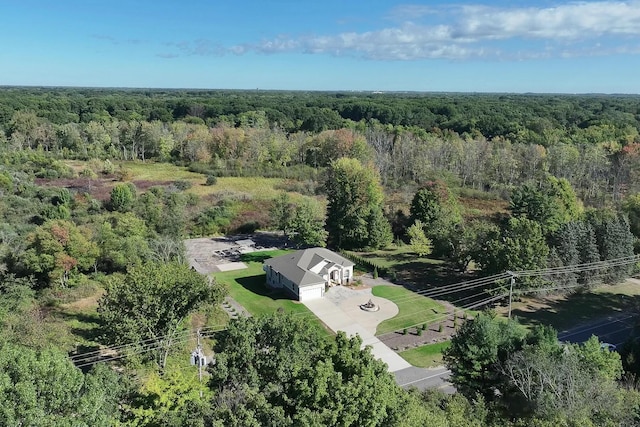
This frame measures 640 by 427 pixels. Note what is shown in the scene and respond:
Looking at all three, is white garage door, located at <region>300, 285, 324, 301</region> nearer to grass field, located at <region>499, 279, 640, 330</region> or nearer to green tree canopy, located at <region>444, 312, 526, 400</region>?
grass field, located at <region>499, 279, 640, 330</region>

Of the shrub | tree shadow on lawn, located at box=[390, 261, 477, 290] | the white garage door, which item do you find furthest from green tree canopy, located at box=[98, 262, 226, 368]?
the shrub

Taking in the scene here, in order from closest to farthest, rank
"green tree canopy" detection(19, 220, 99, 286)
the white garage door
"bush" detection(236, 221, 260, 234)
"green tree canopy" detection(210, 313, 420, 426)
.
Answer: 1. "green tree canopy" detection(210, 313, 420, 426)
2. "green tree canopy" detection(19, 220, 99, 286)
3. the white garage door
4. "bush" detection(236, 221, 260, 234)

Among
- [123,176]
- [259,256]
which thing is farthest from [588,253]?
[123,176]

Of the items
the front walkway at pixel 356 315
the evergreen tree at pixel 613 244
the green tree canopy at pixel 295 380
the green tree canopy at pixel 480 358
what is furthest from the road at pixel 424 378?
the evergreen tree at pixel 613 244

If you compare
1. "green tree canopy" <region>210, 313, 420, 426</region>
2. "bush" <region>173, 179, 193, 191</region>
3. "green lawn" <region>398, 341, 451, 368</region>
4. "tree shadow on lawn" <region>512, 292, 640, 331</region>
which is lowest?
"green lawn" <region>398, 341, 451, 368</region>

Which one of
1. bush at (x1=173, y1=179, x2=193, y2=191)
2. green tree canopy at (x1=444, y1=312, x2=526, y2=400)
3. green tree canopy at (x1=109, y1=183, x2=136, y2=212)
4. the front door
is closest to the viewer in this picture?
green tree canopy at (x1=444, y1=312, x2=526, y2=400)

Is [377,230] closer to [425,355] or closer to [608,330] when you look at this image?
[425,355]
